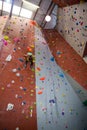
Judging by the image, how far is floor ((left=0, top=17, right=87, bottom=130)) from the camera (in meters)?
4.20

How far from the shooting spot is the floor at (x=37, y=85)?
13.8ft

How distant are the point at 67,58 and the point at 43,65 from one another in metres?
0.86

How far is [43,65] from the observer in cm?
513

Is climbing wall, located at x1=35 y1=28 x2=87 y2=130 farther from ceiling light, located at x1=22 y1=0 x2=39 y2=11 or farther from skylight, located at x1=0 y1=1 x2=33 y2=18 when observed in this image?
skylight, located at x1=0 y1=1 x2=33 y2=18

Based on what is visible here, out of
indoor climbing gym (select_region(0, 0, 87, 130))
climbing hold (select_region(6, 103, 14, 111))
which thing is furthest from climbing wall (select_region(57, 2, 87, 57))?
climbing hold (select_region(6, 103, 14, 111))

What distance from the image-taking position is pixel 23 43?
5.47 metres

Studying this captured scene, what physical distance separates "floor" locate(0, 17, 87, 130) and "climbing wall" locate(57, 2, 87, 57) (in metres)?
0.33

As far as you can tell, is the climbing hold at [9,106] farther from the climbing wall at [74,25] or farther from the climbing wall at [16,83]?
the climbing wall at [74,25]

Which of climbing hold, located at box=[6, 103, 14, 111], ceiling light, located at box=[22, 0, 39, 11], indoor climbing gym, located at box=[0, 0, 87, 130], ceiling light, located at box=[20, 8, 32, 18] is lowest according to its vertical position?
climbing hold, located at box=[6, 103, 14, 111]

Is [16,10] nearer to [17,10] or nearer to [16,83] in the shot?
[17,10]

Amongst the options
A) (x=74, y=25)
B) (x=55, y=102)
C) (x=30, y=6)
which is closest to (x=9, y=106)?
(x=55, y=102)

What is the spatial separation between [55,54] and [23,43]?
3.54 feet

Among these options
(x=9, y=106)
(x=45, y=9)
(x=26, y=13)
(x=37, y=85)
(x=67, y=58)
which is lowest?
(x=9, y=106)

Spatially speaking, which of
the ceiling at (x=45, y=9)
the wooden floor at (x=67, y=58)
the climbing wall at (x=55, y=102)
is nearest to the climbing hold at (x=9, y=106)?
the climbing wall at (x=55, y=102)
